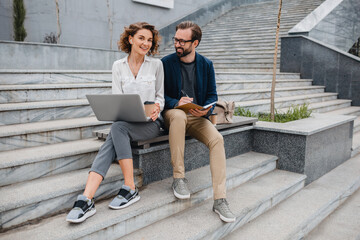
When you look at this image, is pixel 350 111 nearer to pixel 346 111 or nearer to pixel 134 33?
pixel 346 111

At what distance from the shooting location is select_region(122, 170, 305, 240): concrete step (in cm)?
258

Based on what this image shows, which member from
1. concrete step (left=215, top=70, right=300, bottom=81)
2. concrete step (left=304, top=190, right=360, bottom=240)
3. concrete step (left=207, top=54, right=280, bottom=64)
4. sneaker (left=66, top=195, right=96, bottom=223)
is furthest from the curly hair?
concrete step (left=207, top=54, right=280, bottom=64)

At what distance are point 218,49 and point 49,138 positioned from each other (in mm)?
8597

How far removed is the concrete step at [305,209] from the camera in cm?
297

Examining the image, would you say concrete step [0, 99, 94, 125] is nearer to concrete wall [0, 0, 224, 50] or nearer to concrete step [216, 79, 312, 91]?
concrete step [216, 79, 312, 91]

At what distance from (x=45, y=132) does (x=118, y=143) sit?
1061 millimetres

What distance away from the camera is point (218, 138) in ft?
9.86

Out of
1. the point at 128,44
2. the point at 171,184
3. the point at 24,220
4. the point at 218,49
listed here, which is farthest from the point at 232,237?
the point at 218,49

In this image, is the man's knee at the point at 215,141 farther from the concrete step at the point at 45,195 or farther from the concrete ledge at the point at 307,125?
the concrete ledge at the point at 307,125

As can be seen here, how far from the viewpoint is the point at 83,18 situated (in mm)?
10836

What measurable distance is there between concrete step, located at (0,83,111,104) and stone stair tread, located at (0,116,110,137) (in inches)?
20.9

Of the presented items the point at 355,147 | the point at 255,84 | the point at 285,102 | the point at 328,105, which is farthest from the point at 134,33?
the point at 328,105

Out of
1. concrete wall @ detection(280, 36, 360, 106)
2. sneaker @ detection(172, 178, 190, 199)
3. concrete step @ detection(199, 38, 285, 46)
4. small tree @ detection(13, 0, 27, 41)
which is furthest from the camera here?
concrete step @ detection(199, 38, 285, 46)

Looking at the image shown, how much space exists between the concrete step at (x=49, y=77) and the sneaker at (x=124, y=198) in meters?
2.78
